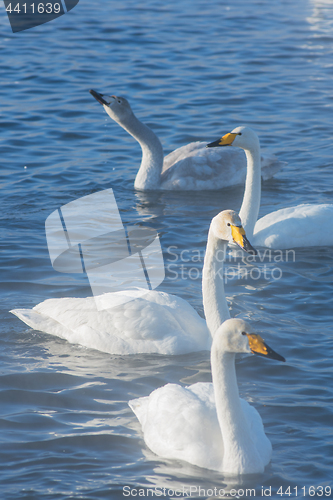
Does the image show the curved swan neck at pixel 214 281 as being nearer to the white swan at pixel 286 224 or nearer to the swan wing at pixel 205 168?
the white swan at pixel 286 224

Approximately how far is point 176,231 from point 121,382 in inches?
152

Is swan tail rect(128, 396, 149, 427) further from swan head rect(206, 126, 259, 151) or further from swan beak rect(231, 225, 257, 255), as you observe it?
swan head rect(206, 126, 259, 151)

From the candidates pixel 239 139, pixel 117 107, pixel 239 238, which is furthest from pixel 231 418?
pixel 117 107

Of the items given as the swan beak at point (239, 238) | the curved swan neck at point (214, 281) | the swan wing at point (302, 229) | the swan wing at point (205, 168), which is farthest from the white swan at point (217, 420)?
the swan wing at point (205, 168)

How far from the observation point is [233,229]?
595 cm

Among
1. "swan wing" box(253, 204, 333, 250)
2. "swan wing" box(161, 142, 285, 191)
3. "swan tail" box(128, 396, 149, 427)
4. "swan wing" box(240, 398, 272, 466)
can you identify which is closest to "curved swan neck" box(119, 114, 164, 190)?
"swan wing" box(161, 142, 285, 191)

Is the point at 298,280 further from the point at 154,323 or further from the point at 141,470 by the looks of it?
the point at 141,470

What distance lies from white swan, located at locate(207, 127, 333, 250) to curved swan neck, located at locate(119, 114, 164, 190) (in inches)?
94.2

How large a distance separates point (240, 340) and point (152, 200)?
6808 millimetres

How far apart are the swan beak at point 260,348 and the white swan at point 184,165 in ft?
23.4

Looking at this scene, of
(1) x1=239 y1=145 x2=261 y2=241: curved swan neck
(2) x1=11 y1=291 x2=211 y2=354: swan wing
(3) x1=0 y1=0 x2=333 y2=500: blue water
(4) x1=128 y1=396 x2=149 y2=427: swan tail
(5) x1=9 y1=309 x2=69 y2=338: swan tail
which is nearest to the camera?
(3) x1=0 y1=0 x2=333 y2=500: blue water

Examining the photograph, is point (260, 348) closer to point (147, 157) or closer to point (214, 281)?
point (214, 281)

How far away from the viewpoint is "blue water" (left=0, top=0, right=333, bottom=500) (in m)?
5.25

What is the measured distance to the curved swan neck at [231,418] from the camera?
15.6ft
